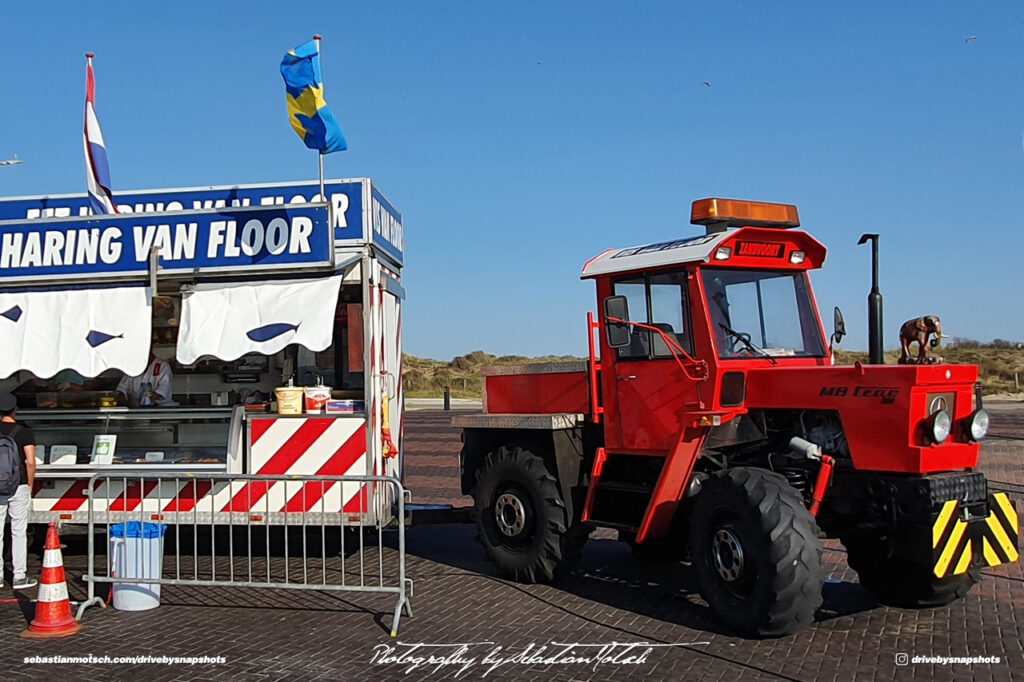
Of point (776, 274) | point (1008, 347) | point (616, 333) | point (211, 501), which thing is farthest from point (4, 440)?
point (1008, 347)

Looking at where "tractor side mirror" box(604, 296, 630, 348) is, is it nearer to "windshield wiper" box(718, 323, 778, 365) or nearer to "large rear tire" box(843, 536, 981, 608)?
"windshield wiper" box(718, 323, 778, 365)

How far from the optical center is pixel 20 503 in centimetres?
830

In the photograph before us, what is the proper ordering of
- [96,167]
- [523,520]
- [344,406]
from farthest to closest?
1. [96,167]
2. [344,406]
3. [523,520]

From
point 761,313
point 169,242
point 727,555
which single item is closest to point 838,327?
point 761,313

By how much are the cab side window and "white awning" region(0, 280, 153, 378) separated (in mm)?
4299

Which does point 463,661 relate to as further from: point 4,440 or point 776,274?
point 4,440

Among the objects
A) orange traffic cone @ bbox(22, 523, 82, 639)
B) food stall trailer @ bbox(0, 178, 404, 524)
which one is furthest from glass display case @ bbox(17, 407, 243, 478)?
orange traffic cone @ bbox(22, 523, 82, 639)

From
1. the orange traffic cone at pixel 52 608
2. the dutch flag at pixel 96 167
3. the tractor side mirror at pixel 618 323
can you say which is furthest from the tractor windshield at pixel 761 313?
the dutch flag at pixel 96 167

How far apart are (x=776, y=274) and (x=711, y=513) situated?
85.4 inches

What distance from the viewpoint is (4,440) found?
8.07 meters

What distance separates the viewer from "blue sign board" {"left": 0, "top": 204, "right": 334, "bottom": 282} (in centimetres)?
829

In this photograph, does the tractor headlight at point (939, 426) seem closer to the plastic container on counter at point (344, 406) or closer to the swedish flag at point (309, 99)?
the plastic container on counter at point (344, 406)

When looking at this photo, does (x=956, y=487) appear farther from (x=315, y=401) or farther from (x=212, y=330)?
(x=212, y=330)

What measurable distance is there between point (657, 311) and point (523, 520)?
2.14m
